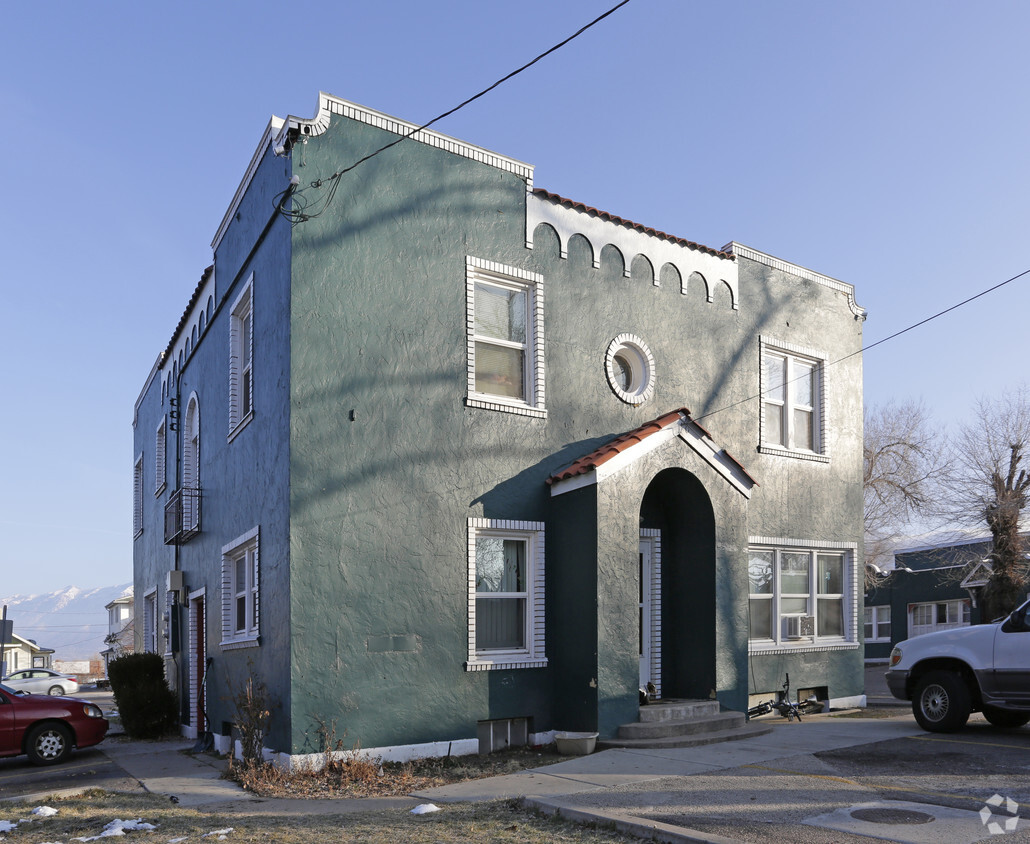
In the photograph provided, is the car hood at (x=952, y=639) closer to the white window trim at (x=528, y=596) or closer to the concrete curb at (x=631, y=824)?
the white window trim at (x=528, y=596)

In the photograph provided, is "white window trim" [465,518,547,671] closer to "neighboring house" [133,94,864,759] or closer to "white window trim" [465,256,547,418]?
"neighboring house" [133,94,864,759]

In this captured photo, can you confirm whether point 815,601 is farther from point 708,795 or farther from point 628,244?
point 708,795

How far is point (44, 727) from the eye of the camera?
1392 cm

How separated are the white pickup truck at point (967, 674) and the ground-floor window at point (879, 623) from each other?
101ft

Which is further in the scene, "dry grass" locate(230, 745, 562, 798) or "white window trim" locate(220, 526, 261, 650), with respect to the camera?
"white window trim" locate(220, 526, 261, 650)

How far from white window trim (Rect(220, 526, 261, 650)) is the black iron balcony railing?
7.87ft

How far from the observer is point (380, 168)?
1178cm

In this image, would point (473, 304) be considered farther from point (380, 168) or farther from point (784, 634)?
point (784, 634)

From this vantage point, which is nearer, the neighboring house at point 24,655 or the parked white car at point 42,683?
the parked white car at point 42,683

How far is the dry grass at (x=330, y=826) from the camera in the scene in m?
7.54

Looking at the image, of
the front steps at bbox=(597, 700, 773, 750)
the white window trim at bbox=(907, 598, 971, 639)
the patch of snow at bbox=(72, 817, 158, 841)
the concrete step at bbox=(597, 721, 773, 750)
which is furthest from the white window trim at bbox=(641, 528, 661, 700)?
the white window trim at bbox=(907, 598, 971, 639)

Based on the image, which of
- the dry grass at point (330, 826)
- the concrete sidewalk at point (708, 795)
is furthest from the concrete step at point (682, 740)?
the dry grass at point (330, 826)

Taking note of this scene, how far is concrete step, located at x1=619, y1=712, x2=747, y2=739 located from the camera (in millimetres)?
11570

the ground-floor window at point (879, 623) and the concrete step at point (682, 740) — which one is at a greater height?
the concrete step at point (682, 740)
